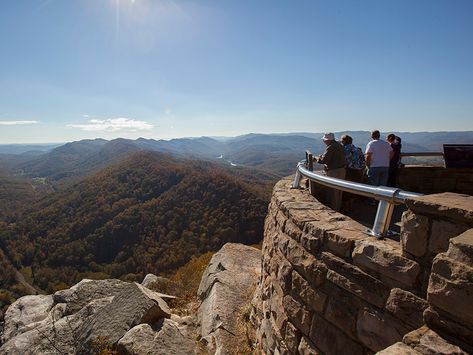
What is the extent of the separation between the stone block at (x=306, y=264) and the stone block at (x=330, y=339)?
337 millimetres

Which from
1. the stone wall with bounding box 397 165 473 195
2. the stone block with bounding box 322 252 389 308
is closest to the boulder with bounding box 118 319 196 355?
the stone block with bounding box 322 252 389 308

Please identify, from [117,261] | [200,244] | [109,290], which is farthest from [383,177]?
[117,261]

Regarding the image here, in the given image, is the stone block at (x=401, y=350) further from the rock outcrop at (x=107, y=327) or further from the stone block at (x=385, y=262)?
the rock outcrop at (x=107, y=327)

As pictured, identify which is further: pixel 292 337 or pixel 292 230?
pixel 292 230

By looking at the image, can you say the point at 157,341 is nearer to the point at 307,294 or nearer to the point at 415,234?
the point at 307,294

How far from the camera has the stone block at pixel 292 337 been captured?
3.20 m

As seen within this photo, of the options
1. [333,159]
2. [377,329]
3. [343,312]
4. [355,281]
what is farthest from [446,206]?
[333,159]

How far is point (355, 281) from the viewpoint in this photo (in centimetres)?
250

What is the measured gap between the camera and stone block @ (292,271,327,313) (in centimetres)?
285

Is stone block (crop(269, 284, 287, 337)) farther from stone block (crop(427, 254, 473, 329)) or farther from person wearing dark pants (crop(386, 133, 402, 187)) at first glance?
person wearing dark pants (crop(386, 133, 402, 187))

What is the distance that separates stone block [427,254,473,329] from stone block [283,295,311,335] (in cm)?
138

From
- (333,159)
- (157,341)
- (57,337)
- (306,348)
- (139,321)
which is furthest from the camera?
(57,337)

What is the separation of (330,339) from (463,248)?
4.88 ft

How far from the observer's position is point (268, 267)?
4.79 meters
